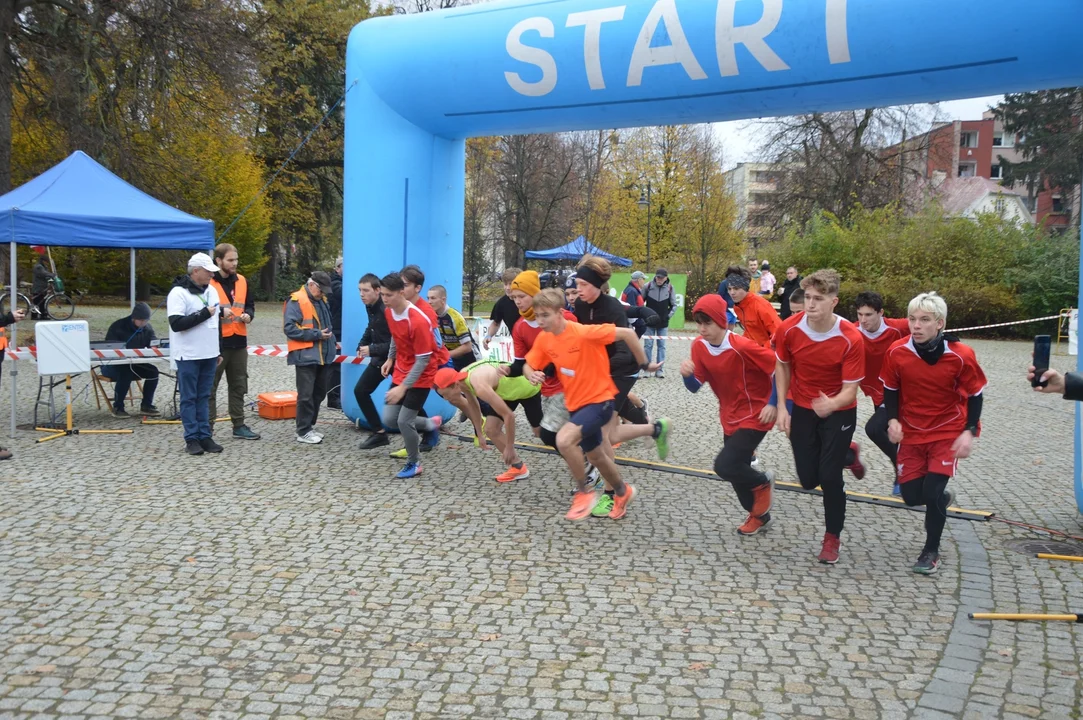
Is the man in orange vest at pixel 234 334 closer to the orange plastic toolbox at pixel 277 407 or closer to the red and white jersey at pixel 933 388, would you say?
the orange plastic toolbox at pixel 277 407

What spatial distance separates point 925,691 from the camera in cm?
378

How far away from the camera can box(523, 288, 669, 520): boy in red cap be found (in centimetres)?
604

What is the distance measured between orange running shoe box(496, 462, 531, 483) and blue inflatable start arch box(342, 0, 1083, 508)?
84.0 inches

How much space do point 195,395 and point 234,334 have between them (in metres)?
1.06

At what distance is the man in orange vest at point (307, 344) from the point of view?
29.3 ft

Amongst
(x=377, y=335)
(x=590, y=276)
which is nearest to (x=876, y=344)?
(x=590, y=276)

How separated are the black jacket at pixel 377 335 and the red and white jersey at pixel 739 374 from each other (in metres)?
3.47

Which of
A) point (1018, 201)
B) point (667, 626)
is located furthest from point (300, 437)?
point (1018, 201)

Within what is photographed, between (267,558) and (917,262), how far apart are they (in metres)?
26.4

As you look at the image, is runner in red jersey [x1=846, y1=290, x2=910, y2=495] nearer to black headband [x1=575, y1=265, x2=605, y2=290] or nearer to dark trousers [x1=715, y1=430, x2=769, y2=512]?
dark trousers [x1=715, y1=430, x2=769, y2=512]

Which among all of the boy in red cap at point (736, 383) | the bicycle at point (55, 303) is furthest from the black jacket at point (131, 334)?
the bicycle at point (55, 303)

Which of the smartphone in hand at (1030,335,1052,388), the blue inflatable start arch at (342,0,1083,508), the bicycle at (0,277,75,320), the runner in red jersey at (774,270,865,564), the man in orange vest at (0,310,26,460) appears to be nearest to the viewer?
the smartphone in hand at (1030,335,1052,388)

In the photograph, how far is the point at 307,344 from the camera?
29.3 feet

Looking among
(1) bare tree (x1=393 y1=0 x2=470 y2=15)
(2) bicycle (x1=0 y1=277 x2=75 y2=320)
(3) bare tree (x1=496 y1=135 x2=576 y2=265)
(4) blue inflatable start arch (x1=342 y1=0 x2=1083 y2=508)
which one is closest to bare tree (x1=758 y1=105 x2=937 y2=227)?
(3) bare tree (x1=496 y1=135 x2=576 y2=265)
